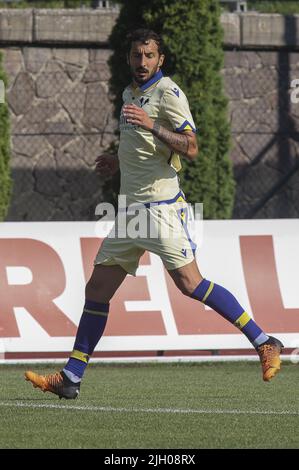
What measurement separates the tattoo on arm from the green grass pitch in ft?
4.70

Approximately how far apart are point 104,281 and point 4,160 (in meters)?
6.98

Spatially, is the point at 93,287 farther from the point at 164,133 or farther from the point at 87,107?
the point at 87,107

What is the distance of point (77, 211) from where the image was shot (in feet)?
53.6

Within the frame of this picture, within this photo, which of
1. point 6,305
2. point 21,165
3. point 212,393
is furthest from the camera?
point 21,165

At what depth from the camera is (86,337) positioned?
25.1 ft

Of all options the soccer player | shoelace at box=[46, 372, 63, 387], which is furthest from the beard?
shoelace at box=[46, 372, 63, 387]

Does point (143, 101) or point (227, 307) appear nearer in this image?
point (143, 101)

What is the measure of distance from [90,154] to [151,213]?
889 cm

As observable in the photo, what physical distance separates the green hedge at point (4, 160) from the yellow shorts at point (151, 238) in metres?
6.81

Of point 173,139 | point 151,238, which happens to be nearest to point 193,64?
point 151,238

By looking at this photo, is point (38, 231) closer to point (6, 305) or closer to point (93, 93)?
point (6, 305)

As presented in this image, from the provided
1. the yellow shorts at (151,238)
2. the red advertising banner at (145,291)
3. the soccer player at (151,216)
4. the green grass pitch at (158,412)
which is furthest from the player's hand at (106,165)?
the red advertising banner at (145,291)
